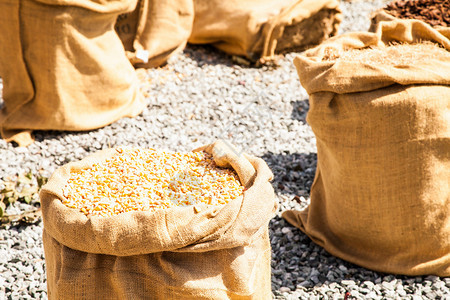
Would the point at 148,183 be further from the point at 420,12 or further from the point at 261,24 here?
the point at 261,24

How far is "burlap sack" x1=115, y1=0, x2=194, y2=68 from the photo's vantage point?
512cm

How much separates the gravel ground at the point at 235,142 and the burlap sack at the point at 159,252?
0.90m

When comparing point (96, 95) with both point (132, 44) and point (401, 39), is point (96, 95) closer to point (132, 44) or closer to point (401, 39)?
point (132, 44)

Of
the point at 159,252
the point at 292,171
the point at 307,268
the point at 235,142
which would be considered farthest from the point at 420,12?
the point at 159,252

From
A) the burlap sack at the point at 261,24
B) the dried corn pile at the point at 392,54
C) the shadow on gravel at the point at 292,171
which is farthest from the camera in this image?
the burlap sack at the point at 261,24

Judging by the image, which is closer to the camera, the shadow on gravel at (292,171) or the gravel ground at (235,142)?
the gravel ground at (235,142)

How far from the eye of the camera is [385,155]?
282 centimetres

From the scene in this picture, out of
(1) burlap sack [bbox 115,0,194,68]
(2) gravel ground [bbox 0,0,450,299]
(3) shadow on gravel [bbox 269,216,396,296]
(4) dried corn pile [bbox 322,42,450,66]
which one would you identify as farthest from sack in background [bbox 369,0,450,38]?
(1) burlap sack [bbox 115,0,194,68]

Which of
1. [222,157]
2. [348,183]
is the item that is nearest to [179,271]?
[222,157]

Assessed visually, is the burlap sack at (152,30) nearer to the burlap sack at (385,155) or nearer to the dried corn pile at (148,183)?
the burlap sack at (385,155)

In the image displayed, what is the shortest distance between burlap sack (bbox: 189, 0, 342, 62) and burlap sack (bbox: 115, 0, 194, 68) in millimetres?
379

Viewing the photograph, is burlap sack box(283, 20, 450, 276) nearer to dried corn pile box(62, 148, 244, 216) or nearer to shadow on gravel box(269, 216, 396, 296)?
shadow on gravel box(269, 216, 396, 296)

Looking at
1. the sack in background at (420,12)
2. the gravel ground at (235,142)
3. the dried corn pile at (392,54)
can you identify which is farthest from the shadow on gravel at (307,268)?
the sack in background at (420,12)

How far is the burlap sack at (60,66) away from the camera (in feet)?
13.2
